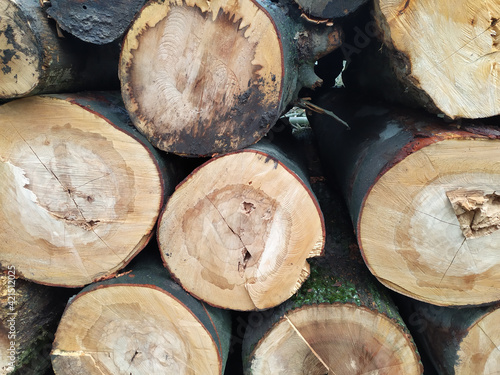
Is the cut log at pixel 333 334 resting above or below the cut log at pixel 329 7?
below

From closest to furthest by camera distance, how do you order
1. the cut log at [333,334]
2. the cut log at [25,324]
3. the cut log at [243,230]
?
the cut log at [243,230]
the cut log at [333,334]
the cut log at [25,324]

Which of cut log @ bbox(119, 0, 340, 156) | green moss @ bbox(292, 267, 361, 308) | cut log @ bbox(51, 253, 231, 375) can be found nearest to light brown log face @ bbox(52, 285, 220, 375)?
cut log @ bbox(51, 253, 231, 375)

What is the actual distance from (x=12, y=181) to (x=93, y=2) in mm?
842

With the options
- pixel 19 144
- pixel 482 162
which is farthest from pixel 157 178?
pixel 482 162

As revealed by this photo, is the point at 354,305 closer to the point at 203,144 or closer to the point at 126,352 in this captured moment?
the point at 203,144

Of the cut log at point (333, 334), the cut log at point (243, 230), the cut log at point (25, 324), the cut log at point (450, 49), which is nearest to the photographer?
the cut log at point (450, 49)

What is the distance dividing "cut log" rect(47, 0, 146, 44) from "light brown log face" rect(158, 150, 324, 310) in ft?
2.23

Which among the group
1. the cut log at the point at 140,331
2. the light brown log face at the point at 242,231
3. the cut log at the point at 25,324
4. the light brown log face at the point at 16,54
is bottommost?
the cut log at the point at 25,324

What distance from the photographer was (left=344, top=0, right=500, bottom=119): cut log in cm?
136

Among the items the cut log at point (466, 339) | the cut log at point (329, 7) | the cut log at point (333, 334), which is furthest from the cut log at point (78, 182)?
the cut log at point (466, 339)

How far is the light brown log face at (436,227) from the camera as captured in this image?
139cm

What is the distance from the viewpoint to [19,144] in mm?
1583

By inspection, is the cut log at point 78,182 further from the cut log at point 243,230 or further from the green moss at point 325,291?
the green moss at point 325,291

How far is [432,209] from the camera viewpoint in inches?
56.3
